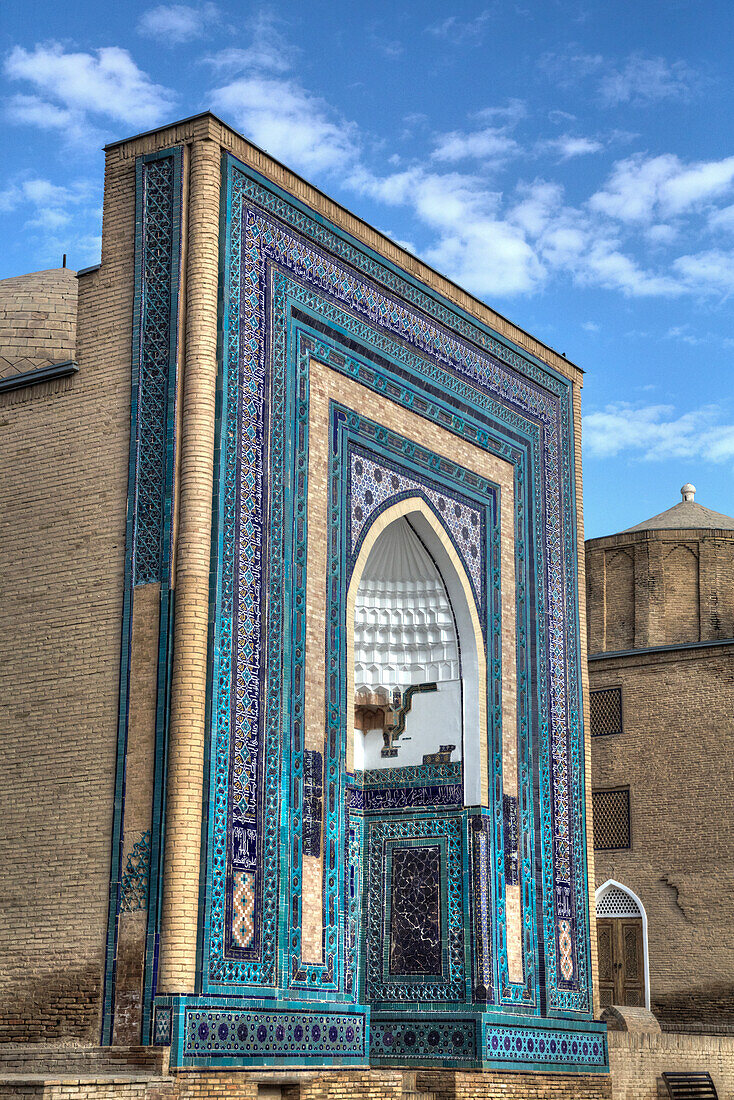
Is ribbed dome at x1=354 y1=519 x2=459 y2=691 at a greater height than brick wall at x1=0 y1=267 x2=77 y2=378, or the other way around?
brick wall at x1=0 y1=267 x2=77 y2=378

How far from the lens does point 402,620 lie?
10648mm

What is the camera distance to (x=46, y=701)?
804cm

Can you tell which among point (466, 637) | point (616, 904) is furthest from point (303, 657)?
point (616, 904)

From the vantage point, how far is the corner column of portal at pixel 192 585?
7191 mm

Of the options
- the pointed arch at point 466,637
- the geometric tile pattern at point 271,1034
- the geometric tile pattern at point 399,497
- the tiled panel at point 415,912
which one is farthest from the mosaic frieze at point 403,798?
the geometric tile pattern at point 271,1034

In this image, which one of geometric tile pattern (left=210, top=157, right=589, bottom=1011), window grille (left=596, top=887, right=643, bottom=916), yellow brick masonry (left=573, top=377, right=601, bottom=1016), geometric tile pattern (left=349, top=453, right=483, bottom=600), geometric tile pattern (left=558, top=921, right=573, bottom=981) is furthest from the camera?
window grille (left=596, top=887, right=643, bottom=916)

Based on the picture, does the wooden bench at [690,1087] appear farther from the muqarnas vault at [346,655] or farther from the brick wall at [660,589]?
the brick wall at [660,589]

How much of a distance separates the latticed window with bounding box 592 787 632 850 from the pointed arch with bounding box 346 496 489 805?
6064 mm

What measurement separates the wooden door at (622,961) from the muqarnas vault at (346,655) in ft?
15.8

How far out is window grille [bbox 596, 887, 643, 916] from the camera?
50.7 ft

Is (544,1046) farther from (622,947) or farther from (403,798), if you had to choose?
(622,947)

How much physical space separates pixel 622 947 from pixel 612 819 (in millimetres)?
1365

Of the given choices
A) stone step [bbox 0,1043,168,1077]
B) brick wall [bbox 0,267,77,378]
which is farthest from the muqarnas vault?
brick wall [bbox 0,267,77,378]

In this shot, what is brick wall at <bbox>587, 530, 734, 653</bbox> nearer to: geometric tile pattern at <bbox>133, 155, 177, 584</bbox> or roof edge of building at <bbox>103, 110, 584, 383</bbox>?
roof edge of building at <bbox>103, 110, 584, 383</bbox>
